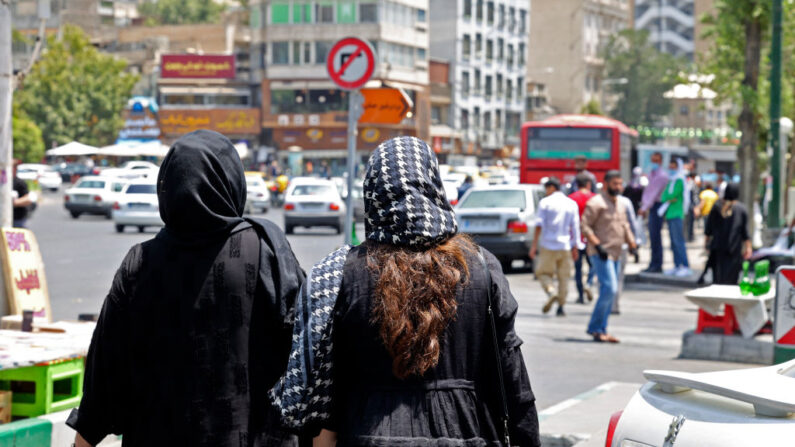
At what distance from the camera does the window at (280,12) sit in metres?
88.7

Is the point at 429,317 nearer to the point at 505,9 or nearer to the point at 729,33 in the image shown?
the point at 729,33

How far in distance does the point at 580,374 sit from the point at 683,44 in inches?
5751

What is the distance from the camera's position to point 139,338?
12.3ft

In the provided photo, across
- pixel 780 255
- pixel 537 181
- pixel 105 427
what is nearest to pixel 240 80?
pixel 537 181

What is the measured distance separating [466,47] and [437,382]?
327 ft

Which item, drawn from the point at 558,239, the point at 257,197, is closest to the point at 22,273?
the point at 558,239

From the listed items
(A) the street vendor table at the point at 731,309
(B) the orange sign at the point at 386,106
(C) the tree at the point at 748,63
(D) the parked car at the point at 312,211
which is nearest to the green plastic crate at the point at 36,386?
(B) the orange sign at the point at 386,106

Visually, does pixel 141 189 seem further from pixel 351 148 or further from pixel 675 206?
pixel 351 148

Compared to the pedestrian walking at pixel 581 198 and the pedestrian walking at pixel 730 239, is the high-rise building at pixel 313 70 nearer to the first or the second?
the pedestrian walking at pixel 581 198

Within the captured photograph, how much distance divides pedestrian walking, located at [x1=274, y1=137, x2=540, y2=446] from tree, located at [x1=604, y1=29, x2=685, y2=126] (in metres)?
114

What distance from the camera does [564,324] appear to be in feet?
47.4

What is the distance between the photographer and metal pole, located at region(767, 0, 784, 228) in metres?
21.2

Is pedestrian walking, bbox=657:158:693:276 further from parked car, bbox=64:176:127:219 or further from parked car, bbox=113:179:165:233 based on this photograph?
parked car, bbox=64:176:127:219

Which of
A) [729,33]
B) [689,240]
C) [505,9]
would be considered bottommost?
[689,240]
